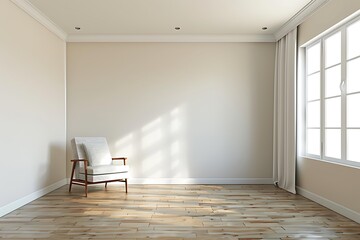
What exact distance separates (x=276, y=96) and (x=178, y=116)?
185 cm

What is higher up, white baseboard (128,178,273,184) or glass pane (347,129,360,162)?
glass pane (347,129,360,162)

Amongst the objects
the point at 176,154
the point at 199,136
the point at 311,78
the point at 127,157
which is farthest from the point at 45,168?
the point at 311,78

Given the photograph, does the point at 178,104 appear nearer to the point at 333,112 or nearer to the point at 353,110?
the point at 333,112

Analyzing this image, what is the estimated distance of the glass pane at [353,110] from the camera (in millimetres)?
4117

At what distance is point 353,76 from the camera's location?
423 cm

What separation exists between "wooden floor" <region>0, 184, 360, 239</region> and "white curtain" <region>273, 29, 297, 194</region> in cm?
48

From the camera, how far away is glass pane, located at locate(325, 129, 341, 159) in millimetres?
4566

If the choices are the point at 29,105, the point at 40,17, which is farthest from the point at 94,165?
the point at 40,17

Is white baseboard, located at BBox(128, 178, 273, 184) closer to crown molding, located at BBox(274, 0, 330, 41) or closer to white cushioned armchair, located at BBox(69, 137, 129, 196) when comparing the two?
white cushioned armchair, located at BBox(69, 137, 129, 196)

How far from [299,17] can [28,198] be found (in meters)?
4.85

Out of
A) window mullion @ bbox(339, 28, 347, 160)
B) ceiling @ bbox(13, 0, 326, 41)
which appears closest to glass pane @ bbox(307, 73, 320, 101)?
window mullion @ bbox(339, 28, 347, 160)

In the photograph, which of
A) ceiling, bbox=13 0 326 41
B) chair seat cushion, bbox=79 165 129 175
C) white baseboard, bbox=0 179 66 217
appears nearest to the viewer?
white baseboard, bbox=0 179 66 217

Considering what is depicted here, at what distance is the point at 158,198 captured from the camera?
524 cm

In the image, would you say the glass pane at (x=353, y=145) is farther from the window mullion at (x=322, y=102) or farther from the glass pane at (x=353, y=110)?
the window mullion at (x=322, y=102)
